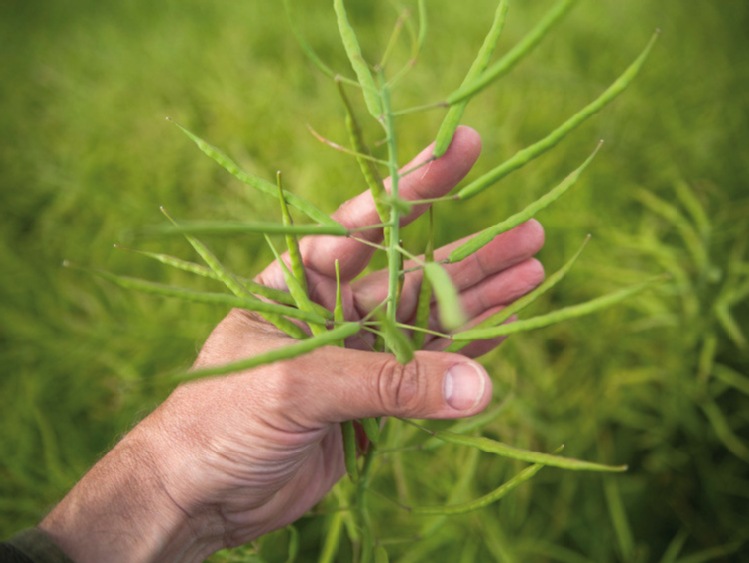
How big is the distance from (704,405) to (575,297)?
49 centimetres

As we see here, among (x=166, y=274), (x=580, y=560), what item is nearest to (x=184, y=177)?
(x=166, y=274)

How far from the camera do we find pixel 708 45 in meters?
2.62

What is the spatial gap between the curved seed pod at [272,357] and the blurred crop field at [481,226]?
49 cm

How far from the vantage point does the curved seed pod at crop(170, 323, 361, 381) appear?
0.59 metres

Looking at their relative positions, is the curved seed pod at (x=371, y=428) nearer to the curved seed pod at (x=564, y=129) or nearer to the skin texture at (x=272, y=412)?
the skin texture at (x=272, y=412)

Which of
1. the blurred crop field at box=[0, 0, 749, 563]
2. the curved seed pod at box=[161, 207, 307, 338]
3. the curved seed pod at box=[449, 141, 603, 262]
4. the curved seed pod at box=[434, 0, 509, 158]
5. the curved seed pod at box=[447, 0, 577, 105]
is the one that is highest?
the curved seed pod at box=[447, 0, 577, 105]

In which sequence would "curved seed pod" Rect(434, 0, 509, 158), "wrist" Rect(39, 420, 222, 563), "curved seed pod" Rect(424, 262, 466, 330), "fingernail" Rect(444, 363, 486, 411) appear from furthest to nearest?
"wrist" Rect(39, 420, 222, 563)
"fingernail" Rect(444, 363, 486, 411)
"curved seed pod" Rect(434, 0, 509, 158)
"curved seed pod" Rect(424, 262, 466, 330)

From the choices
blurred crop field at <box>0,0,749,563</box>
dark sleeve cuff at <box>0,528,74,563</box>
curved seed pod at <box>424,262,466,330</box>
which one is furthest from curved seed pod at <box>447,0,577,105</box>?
dark sleeve cuff at <box>0,528,74,563</box>

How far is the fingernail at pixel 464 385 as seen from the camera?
87 centimetres

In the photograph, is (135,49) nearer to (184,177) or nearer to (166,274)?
(184,177)

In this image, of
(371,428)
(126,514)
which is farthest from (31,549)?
(371,428)

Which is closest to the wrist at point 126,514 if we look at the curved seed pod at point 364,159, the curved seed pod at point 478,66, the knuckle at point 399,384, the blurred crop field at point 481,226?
the blurred crop field at point 481,226

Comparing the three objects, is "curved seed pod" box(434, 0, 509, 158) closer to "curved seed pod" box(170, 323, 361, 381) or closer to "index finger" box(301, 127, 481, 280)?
"index finger" box(301, 127, 481, 280)

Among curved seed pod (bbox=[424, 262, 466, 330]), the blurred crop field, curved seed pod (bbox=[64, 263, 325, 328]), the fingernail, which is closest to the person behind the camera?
curved seed pod (bbox=[424, 262, 466, 330])
